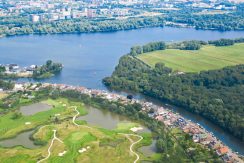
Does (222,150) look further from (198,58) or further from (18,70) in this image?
(18,70)

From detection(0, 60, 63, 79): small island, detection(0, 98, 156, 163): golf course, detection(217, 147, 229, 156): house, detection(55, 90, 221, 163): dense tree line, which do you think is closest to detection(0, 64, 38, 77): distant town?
detection(0, 60, 63, 79): small island

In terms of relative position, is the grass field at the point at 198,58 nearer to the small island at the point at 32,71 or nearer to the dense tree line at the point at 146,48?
the dense tree line at the point at 146,48

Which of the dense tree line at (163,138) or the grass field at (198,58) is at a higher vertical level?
the grass field at (198,58)

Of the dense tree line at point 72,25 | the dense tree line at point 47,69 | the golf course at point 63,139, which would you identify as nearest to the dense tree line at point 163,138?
the golf course at point 63,139

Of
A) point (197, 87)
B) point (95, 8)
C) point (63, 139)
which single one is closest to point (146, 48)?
point (197, 87)

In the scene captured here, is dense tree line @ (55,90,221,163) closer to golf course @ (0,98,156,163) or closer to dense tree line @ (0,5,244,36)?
golf course @ (0,98,156,163)
